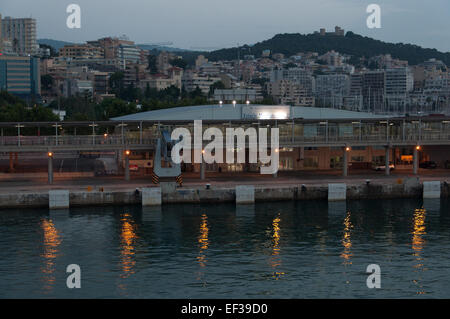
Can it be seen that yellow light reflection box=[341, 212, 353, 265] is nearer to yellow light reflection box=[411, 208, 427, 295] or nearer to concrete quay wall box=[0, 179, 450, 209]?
yellow light reflection box=[411, 208, 427, 295]

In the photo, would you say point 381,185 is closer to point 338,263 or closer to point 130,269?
point 338,263

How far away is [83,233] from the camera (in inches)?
1957

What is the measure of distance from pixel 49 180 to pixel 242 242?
2767 centimetres

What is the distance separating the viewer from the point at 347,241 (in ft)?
158

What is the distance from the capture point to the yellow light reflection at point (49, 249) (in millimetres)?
38062

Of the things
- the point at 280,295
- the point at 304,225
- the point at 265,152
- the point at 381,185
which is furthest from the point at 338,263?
the point at 265,152

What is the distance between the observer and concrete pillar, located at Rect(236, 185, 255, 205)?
6212cm

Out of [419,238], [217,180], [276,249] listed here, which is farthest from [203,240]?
[217,180]

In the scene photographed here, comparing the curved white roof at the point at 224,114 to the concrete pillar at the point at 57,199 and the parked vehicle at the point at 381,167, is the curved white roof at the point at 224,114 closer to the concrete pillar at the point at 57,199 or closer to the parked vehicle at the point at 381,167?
the parked vehicle at the point at 381,167

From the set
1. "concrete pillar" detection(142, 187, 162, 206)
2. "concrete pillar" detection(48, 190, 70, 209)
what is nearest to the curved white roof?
"concrete pillar" detection(142, 187, 162, 206)

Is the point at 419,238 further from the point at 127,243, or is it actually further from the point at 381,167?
the point at 381,167

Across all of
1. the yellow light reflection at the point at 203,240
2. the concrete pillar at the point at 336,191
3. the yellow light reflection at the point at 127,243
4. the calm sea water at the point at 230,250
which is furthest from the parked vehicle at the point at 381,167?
the yellow light reflection at the point at 127,243

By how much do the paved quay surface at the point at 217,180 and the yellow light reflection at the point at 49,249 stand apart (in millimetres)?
9687

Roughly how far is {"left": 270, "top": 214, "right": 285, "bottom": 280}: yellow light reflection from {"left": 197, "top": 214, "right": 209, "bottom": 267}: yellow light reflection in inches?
190
